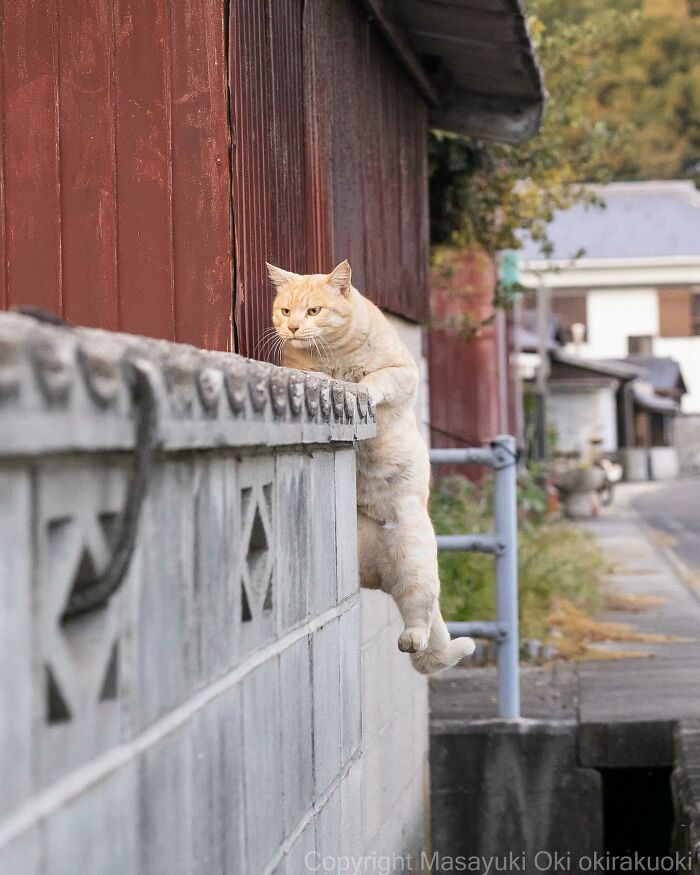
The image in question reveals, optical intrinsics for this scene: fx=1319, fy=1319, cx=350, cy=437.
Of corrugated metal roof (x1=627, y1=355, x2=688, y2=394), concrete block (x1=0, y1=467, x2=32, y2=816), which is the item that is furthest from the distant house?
concrete block (x1=0, y1=467, x2=32, y2=816)

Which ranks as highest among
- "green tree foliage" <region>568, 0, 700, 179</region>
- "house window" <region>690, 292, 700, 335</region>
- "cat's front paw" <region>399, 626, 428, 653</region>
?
"green tree foliage" <region>568, 0, 700, 179</region>

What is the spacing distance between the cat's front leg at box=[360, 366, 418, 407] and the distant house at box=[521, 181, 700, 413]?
126 ft

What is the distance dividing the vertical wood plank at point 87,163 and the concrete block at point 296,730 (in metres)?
1.70

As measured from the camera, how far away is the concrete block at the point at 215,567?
6.27 feet

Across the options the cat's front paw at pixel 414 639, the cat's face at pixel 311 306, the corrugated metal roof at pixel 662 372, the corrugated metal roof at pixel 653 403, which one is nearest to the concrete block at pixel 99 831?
the cat's front paw at pixel 414 639

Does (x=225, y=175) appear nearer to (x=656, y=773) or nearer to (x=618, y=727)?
(x=618, y=727)

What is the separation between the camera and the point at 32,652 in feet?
4.41

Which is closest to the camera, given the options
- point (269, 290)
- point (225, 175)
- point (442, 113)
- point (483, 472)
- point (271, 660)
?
point (271, 660)

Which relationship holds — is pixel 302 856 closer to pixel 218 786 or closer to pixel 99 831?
pixel 218 786

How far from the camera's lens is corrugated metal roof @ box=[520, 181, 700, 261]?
45219 millimetres

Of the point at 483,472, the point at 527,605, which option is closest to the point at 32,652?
the point at 527,605

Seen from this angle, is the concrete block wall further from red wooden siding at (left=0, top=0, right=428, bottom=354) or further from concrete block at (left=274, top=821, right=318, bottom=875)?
red wooden siding at (left=0, top=0, right=428, bottom=354)

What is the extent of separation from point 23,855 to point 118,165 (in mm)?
2943

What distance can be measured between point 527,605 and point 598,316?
36.0 m
